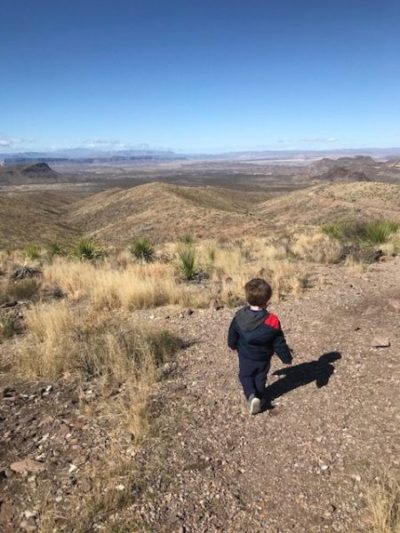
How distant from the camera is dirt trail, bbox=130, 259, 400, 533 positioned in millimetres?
3686

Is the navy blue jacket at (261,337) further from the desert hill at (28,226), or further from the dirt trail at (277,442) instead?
the desert hill at (28,226)

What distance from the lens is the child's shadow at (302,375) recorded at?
5497mm

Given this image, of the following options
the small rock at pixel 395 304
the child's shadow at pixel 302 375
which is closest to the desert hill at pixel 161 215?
the small rock at pixel 395 304

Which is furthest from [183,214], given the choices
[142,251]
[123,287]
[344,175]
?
[344,175]

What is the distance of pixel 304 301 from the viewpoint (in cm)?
870

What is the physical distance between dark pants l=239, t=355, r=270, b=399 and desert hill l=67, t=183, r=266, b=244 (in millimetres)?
29438

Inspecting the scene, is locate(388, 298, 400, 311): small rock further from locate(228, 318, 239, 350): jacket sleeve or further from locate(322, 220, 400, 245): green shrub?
locate(322, 220, 400, 245): green shrub

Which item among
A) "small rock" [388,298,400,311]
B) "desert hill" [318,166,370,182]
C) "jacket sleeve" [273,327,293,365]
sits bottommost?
"desert hill" [318,166,370,182]

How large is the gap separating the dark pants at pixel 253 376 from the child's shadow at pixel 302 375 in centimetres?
20

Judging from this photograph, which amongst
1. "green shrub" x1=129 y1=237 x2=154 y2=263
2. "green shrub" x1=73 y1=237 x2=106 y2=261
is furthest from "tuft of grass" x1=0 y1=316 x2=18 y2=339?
A: "green shrub" x1=73 y1=237 x2=106 y2=261

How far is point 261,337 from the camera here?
505cm

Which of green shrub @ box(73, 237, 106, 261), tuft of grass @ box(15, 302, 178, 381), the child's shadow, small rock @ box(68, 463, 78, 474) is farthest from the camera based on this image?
green shrub @ box(73, 237, 106, 261)

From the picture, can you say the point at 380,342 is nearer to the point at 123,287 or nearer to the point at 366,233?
the point at 123,287

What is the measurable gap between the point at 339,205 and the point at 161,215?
19.9 meters
